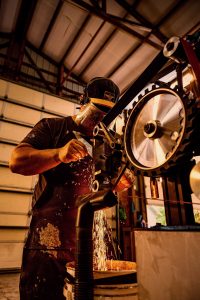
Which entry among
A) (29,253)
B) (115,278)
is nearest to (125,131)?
(115,278)

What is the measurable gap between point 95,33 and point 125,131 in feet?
21.7

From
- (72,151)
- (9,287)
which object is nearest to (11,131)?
(9,287)

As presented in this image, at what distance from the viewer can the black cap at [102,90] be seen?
1464mm

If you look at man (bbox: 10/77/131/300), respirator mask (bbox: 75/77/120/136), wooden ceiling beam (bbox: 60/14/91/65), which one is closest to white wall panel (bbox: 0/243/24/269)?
man (bbox: 10/77/131/300)

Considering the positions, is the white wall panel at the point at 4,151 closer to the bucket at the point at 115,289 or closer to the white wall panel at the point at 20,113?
the white wall panel at the point at 20,113

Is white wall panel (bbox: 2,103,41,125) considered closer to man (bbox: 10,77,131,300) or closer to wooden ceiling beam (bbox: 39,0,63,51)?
wooden ceiling beam (bbox: 39,0,63,51)

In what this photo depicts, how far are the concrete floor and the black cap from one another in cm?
322

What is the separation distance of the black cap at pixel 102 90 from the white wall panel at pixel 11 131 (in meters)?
3.94

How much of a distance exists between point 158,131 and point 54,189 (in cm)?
87

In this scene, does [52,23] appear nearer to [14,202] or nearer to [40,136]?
[14,202]

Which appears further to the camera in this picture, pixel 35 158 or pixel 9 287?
pixel 9 287

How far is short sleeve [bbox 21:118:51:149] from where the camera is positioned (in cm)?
143

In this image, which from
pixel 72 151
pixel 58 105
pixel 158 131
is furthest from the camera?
pixel 58 105

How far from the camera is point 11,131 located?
16.4ft
